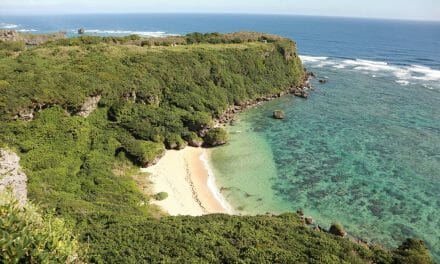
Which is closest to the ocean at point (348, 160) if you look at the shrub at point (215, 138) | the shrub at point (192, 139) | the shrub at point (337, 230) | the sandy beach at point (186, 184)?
the shrub at point (215, 138)

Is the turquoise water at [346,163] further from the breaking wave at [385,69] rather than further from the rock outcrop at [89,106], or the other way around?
the rock outcrop at [89,106]

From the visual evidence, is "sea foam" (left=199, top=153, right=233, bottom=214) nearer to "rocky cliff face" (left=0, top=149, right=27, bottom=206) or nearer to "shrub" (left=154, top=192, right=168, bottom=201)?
"shrub" (left=154, top=192, right=168, bottom=201)

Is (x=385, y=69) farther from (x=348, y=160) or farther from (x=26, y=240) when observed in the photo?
(x=26, y=240)

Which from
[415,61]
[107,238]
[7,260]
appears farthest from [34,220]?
[415,61]

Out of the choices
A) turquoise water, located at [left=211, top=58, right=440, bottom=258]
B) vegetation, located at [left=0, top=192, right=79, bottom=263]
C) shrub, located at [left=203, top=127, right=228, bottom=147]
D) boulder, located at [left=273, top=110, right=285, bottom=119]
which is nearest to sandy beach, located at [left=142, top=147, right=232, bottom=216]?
turquoise water, located at [left=211, top=58, right=440, bottom=258]

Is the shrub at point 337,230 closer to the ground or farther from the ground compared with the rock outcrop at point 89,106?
closer to the ground

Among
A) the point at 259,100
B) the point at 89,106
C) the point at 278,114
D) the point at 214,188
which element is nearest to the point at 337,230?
the point at 214,188
